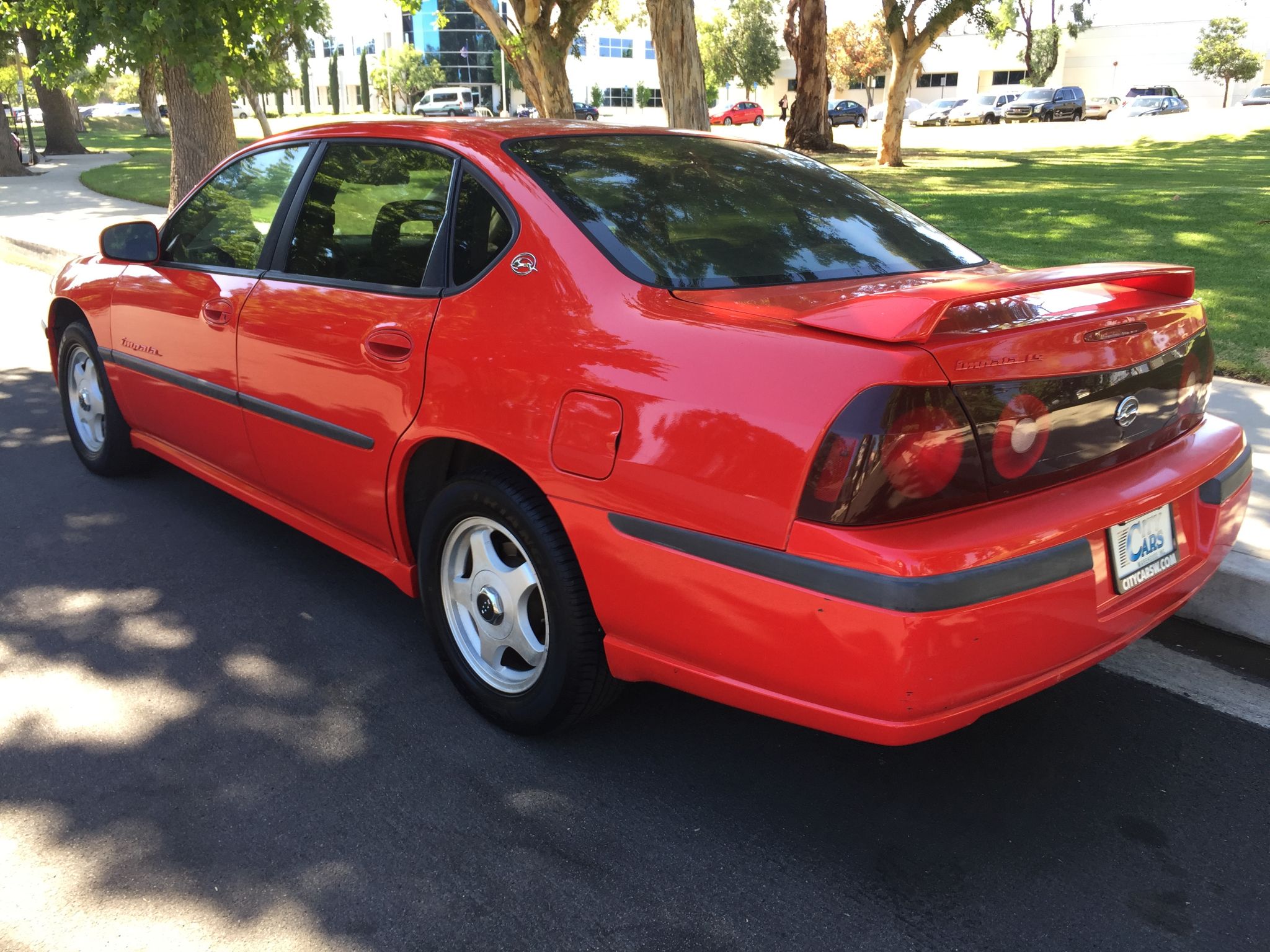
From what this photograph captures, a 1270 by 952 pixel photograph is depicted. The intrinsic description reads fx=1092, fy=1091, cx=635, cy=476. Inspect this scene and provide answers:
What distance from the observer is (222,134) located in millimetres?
13617

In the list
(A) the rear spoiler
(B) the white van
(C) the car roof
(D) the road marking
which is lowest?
(D) the road marking

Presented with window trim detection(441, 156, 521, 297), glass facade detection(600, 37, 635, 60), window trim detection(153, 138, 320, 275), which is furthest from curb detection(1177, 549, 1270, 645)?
glass facade detection(600, 37, 635, 60)

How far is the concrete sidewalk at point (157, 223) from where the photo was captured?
3689mm

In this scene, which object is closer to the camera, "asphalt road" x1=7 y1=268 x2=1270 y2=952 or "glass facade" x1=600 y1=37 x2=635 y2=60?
"asphalt road" x1=7 y1=268 x2=1270 y2=952

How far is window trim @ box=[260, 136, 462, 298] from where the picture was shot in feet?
10.1

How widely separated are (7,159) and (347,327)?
24.3m

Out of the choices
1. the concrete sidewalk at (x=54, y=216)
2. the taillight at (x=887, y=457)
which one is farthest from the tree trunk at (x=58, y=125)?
the taillight at (x=887, y=457)

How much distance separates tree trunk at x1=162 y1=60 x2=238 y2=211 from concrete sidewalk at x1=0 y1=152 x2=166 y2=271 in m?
0.77

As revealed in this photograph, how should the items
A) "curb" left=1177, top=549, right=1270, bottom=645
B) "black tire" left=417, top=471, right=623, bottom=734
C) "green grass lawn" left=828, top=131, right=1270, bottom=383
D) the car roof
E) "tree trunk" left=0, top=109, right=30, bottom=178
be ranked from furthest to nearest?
"tree trunk" left=0, top=109, right=30, bottom=178, "green grass lawn" left=828, top=131, right=1270, bottom=383, "curb" left=1177, top=549, right=1270, bottom=645, the car roof, "black tire" left=417, top=471, right=623, bottom=734

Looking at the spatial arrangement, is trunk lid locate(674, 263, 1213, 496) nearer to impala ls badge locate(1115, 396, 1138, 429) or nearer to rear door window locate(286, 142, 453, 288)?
Result: impala ls badge locate(1115, 396, 1138, 429)

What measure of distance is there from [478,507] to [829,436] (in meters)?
1.09

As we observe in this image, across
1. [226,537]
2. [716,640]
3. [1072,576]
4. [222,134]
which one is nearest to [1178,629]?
[1072,576]

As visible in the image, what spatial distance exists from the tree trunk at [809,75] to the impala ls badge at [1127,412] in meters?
23.6

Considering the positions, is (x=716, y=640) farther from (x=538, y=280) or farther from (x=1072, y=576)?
(x=538, y=280)
